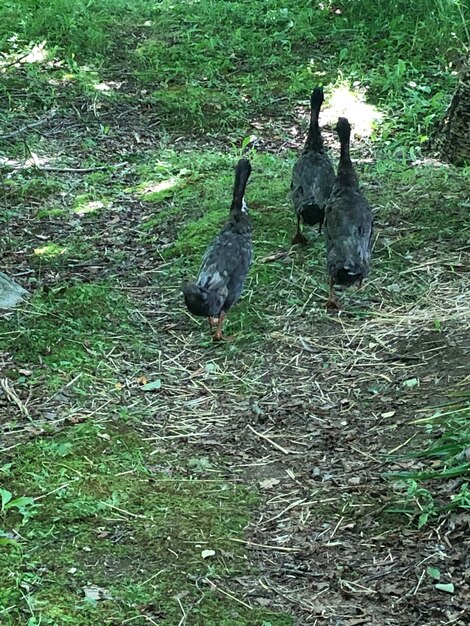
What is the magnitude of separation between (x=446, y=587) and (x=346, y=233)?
11.0ft

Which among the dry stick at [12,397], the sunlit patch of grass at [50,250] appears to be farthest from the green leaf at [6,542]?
the sunlit patch of grass at [50,250]

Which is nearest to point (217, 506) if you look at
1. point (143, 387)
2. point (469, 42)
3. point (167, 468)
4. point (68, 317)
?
point (167, 468)

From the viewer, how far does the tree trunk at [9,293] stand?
255 inches

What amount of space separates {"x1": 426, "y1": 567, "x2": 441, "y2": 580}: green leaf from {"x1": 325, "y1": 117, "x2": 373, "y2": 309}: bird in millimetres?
2878

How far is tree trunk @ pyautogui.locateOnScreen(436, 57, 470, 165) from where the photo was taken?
8.79m

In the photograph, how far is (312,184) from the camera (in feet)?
24.8

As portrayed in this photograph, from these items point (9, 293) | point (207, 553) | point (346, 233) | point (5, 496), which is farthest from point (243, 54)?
point (207, 553)

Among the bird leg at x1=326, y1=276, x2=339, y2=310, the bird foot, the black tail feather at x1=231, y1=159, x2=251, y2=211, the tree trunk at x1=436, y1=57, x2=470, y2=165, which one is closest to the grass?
the bird leg at x1=326, y1=276, x2=339, y2=310

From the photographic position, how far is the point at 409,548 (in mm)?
3947

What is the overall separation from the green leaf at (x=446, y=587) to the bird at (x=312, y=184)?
417cm

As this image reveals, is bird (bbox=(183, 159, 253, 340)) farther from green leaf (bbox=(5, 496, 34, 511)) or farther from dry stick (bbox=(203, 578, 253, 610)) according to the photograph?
dry stick (bbox=(203, 578, 253, 610))

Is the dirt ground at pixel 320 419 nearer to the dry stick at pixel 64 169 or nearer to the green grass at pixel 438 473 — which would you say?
the green grass at pixel 438 473

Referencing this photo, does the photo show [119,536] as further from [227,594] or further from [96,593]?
[227,594]

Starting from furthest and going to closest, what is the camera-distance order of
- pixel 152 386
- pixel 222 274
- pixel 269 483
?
pixel 222 274
pixel 152 386
pixel 269 483
